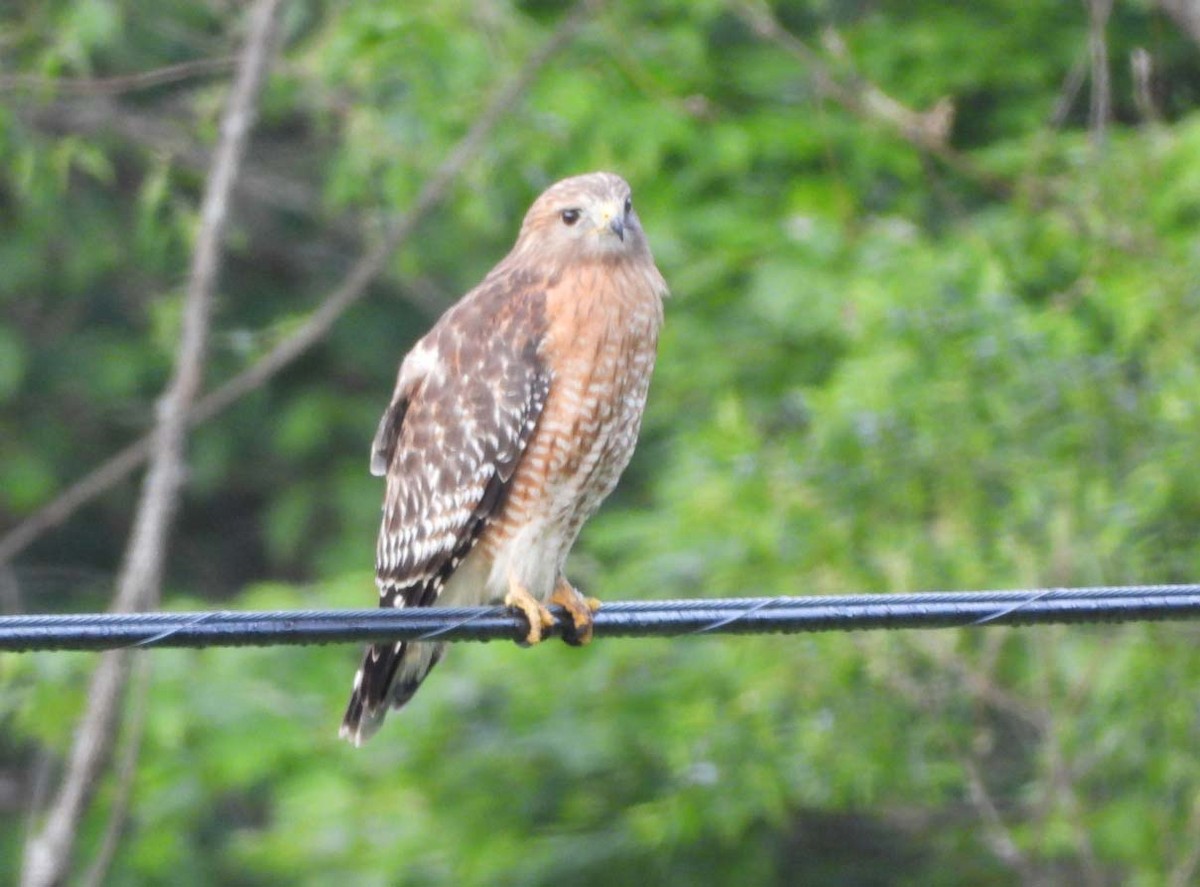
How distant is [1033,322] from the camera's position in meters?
6.23

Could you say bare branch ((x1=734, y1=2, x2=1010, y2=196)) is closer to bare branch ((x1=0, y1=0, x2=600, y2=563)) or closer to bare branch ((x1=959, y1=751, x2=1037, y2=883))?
bare branch ((x1=0, y1=0, x2=600, y2=563))

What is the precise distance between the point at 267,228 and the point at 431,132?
15.3ft

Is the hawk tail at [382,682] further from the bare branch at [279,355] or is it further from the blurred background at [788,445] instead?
the bare branch at [279,355]

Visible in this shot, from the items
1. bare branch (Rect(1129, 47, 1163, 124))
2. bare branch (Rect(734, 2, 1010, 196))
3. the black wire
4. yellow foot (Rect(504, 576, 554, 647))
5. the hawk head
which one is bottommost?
the black wire

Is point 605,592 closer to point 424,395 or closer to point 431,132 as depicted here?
point 431,132

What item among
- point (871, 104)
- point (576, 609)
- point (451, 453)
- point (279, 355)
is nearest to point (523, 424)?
point (451, 453)

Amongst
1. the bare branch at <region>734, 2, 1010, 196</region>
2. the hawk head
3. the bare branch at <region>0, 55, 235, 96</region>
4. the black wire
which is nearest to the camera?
the black wire

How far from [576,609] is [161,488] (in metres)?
1.53

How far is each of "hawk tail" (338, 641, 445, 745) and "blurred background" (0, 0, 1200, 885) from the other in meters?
0.85

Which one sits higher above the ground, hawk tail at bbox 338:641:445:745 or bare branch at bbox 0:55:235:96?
bare branch at bbox 0:55:235:96

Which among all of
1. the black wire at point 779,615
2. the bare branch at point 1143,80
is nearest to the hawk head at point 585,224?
the black wire at point 779,615

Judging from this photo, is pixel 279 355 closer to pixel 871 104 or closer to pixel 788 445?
pixel 788 445

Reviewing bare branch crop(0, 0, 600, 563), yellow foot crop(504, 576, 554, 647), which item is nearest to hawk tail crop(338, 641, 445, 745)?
yellow foot crop(504, 576, 554, 647)

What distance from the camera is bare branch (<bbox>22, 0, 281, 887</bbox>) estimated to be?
5.27 meters
